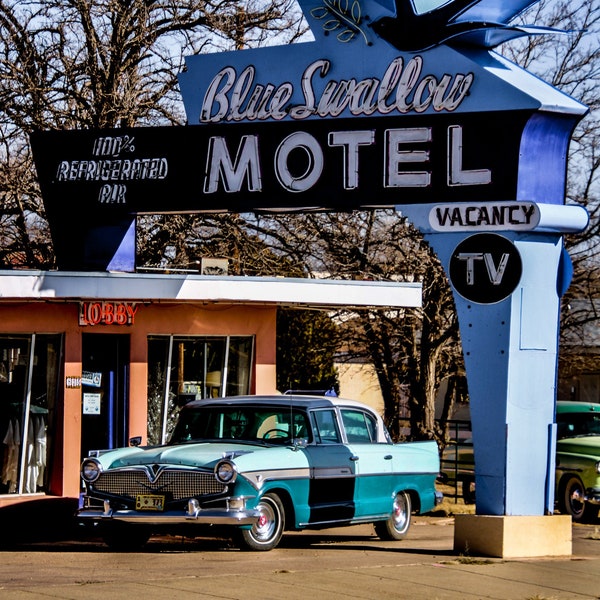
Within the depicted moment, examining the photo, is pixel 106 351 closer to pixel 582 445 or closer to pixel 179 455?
pixel 179 455

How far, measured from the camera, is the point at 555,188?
14414 millimetres

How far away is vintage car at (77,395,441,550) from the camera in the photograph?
13.6 meters

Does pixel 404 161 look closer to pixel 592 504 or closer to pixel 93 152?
pixel 93 152

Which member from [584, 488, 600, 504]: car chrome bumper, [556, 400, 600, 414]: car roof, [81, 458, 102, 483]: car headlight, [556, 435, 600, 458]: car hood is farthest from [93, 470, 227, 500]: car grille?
[556, 400, 600, 414]: car roof

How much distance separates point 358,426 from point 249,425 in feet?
5.05

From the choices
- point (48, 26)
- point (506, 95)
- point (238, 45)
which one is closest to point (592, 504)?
point (506, 95)

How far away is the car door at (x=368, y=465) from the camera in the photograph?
50.1ft

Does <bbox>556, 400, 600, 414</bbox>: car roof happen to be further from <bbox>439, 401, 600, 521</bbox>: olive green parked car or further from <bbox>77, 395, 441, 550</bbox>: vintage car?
<bbox>77, 395, 441, 550</bbox>: vintage car

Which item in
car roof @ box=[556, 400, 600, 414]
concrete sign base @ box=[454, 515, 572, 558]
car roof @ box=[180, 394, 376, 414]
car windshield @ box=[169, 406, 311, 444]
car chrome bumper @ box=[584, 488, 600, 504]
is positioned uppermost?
car roof @ box=[180, 394, 376, 414]

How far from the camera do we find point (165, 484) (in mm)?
13711

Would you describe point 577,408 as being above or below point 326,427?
below

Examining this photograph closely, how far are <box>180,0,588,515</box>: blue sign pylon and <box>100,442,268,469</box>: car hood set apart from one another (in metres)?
2.65

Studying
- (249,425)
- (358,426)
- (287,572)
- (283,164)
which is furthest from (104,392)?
(287,572)

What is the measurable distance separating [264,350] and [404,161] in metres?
4.94
